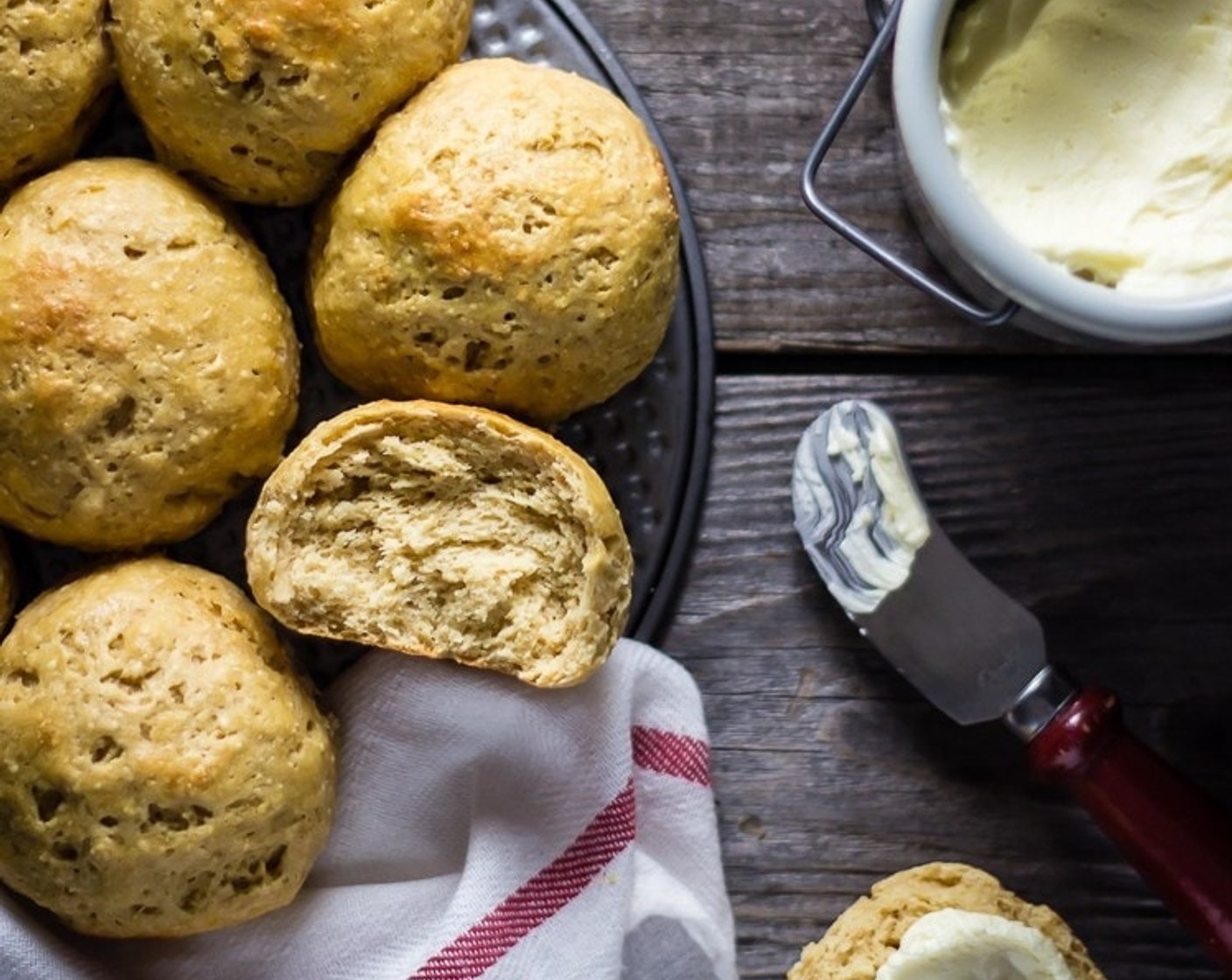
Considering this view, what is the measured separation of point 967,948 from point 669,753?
0.23m

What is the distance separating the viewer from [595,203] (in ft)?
3.07

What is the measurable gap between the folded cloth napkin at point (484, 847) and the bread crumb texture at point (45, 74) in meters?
0.36

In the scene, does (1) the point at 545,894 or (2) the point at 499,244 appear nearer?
(2) the point at 499,244

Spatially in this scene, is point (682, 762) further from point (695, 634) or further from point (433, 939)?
point (433, 939)

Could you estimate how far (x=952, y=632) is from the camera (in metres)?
1.09

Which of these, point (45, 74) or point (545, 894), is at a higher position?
point (45, 74)

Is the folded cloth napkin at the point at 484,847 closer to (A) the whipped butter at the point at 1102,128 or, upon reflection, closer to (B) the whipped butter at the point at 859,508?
Result: (B) the whipped butter at the point at 859,508

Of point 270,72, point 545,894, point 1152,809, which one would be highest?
point 270,72

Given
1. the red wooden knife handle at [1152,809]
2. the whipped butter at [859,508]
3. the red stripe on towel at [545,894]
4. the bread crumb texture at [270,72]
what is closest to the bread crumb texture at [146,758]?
the red stripe on towel at [545,894]

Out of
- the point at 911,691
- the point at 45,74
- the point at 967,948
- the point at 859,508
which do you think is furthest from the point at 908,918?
the point at 45,74

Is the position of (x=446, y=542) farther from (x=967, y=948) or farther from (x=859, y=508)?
(x=967, y=948)

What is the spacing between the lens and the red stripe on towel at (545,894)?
3.46 feet

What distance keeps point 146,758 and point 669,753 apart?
347 mm

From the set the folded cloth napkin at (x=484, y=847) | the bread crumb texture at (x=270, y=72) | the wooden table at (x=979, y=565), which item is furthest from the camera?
the wooden table at (x=979, y=565)
